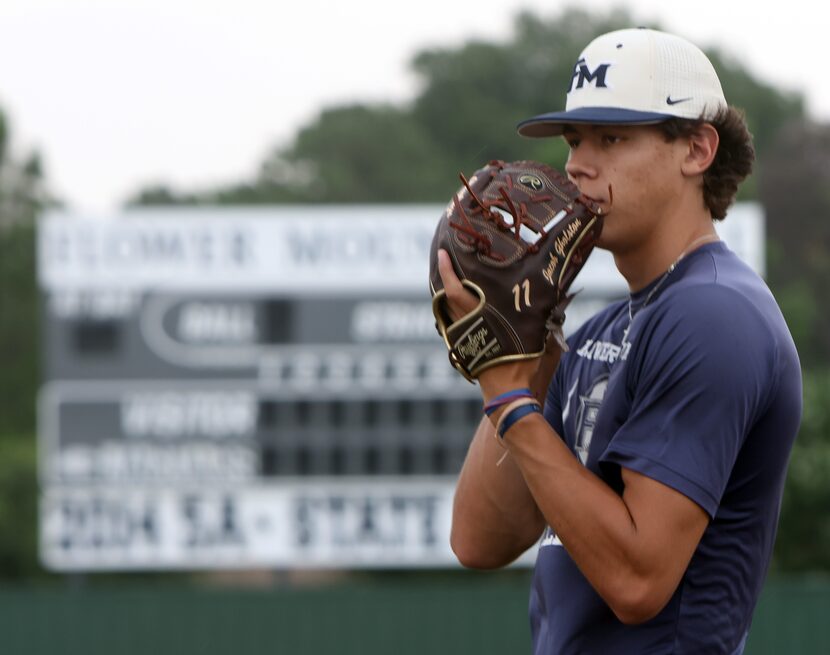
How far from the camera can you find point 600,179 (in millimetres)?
2385

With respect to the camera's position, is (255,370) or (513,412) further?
(255,370)

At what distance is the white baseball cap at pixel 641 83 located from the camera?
7.73ft

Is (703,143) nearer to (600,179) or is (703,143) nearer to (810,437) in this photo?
(600,179)

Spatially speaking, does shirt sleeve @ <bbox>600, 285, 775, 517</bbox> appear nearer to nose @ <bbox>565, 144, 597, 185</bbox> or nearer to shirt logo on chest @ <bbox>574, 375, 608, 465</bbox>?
shirt logo on chest @ <bbox>574, 375, 608, 465</bbox>

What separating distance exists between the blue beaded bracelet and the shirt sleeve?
127mm

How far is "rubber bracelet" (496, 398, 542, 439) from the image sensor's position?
223cm

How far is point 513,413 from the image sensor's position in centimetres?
224

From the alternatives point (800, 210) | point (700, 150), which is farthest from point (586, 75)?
point (800, 210)

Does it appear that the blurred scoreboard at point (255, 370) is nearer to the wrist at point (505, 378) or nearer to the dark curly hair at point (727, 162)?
the dark curly hair at point (727, 162)

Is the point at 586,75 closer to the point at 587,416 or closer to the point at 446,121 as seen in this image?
the point at 587,416

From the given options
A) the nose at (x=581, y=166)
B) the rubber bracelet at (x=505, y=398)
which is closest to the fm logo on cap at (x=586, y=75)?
the nose at (x=581, y=166)

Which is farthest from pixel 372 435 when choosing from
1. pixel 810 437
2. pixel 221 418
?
pixel 810 437

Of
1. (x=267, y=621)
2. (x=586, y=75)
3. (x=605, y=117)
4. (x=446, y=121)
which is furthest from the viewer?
(x=446, y=121)

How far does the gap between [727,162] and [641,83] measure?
232 millimetres
